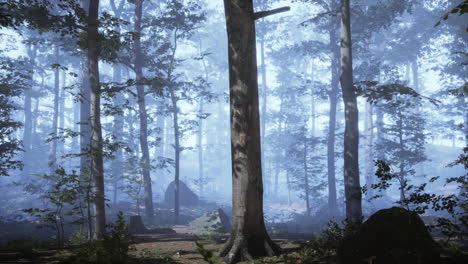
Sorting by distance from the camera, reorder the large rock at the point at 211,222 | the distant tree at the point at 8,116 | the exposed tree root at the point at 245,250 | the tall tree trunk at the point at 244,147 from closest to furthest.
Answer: the exposed tree root at the point at 245,250
the tall tree trunk at the point at 244,147
the distant tree at the point at 8,116
the large rock at the point at 211,222

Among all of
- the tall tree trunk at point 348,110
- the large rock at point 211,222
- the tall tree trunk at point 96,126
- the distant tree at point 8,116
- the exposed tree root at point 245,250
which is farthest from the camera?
the large rock at point 211,222

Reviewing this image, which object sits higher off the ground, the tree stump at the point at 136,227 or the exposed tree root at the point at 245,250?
the exposed tree root at the point at 245,250

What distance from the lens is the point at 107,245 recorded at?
6.22 meters

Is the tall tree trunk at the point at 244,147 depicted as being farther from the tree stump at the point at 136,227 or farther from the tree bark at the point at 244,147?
the tree stump at the point at 136,227

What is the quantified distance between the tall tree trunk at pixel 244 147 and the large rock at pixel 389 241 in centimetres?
180

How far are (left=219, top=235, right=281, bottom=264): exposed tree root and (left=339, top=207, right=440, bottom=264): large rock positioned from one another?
5.32 feet

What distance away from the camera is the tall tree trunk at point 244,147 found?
647 cm

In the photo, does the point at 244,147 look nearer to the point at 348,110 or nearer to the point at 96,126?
the point at 96,126

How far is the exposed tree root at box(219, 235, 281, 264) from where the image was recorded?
6.22m

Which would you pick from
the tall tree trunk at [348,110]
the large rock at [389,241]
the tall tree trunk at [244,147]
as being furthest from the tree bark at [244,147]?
the tall tree trunk at [348,110]

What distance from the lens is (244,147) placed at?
6684 mm

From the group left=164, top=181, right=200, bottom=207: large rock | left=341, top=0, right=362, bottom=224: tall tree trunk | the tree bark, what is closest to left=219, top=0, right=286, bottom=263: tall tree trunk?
the tree bark

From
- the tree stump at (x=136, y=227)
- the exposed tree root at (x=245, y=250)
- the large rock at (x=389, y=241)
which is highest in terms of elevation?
the large rock at (x=389, y=241)

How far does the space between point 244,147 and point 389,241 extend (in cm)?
311
